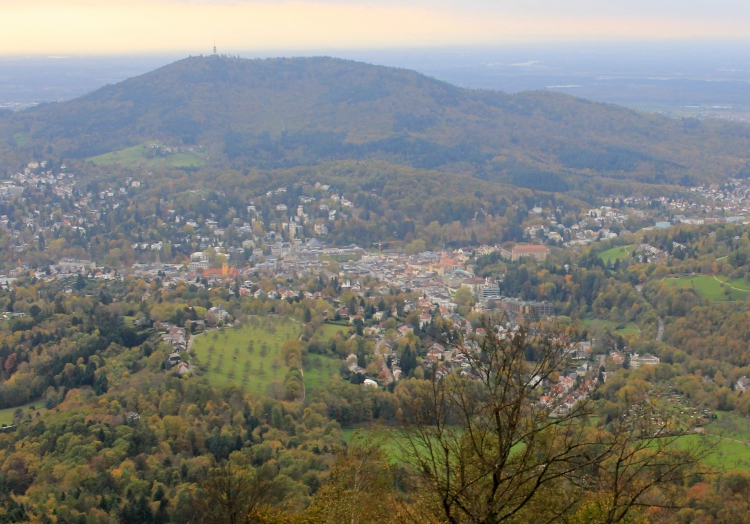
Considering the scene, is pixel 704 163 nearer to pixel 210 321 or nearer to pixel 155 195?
pixel 155 195

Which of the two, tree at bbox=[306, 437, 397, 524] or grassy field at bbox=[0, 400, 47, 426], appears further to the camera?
grassy field at bbox=[0, 400, 47, 426]

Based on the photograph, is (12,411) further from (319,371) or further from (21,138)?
(21,138)

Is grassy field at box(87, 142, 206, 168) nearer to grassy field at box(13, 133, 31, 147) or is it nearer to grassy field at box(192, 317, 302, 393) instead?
grassy field at box(13, 133, 31, 147)

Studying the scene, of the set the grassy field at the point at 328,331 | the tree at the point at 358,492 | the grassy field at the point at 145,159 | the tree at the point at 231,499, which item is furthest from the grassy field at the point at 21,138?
the tree at the point at 358,492

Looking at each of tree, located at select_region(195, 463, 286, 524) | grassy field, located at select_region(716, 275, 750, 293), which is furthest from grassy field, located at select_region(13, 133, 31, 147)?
tree, located at select_region(195, 463, 286, 524)

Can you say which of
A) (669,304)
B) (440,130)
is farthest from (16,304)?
(440,130)

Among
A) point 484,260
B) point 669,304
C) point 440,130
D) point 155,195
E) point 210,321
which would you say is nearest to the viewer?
point 210,321
